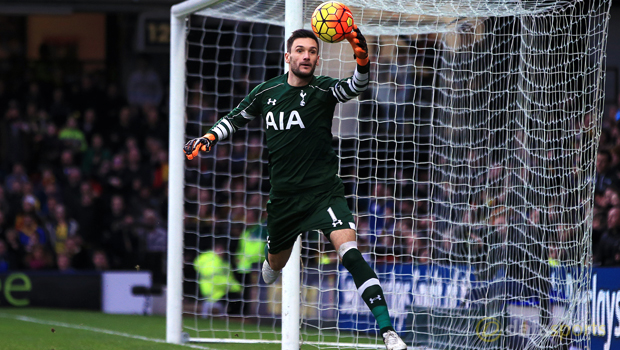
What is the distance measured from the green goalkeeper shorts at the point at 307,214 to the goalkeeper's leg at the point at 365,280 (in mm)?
85

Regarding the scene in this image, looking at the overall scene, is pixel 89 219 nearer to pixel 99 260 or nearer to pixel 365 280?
pixel 99 260

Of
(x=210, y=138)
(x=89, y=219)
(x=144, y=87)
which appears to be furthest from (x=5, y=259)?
(x=210, y=138)

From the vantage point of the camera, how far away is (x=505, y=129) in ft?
26.8

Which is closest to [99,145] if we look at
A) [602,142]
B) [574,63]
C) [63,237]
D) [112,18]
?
[63,237]

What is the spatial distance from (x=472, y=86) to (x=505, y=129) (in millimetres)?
779

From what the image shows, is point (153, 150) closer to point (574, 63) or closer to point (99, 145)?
point (99, 145)

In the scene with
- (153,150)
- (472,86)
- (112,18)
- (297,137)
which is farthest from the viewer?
(112,18)

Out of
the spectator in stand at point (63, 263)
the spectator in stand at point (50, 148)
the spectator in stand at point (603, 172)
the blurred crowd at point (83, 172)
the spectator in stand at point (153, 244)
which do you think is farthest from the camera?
the spectator in stand at point (50, 148)

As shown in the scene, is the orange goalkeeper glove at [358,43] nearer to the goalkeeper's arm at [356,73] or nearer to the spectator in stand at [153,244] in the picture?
the goalkeeper's arm at [356,73]

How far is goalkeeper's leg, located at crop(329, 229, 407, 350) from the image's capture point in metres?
5.21

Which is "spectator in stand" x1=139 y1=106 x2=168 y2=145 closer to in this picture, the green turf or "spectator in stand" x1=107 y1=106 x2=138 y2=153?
"spectator in stand" x1=107 y1=106 x2=138 y2=153

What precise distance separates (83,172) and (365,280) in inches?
460

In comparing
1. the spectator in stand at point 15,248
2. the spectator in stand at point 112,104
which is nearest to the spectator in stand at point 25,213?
the spectator in stand at point 15,248

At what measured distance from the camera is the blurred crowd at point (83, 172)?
14.0 meters
